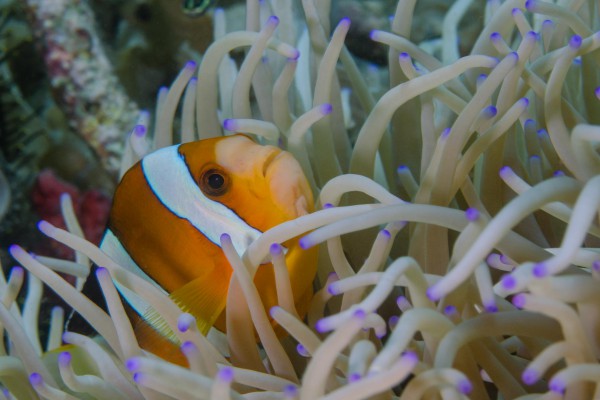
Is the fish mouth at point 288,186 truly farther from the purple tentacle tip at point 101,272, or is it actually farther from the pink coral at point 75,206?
the pink coral at point 75,206

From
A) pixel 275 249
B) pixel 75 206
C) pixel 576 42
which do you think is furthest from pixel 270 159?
pixel 75 206

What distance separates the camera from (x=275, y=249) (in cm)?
80

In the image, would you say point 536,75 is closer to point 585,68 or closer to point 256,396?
point 585,68

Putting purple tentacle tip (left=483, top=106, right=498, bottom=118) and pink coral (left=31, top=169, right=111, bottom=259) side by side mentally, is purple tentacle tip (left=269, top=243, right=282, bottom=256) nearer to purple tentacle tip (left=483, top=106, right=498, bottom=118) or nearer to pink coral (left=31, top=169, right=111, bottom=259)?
purple tentacle tip (left=483, top=106, right=498, bottom=118)

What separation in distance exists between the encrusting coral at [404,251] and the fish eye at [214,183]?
135 mm

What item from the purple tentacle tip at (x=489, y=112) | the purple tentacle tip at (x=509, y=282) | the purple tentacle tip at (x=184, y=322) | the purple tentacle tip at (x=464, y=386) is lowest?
the purple tentacle tip at (x=464, y=386)

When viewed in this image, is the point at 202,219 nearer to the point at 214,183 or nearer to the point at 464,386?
the point at 214,183

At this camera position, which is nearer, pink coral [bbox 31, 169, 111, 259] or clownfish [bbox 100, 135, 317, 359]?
clownfish [bbox 100, 135, 317, 359]

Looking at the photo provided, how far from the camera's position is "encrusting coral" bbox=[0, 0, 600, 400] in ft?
2.09

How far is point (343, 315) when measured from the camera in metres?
0.61

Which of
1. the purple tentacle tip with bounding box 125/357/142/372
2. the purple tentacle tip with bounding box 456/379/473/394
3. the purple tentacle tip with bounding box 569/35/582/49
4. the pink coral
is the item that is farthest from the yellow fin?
the pink coral

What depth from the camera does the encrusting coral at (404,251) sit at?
0.64m

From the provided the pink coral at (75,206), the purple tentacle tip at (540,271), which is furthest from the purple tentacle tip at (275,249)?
the pink coral at (75,206)

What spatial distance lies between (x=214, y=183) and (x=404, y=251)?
339 mm
